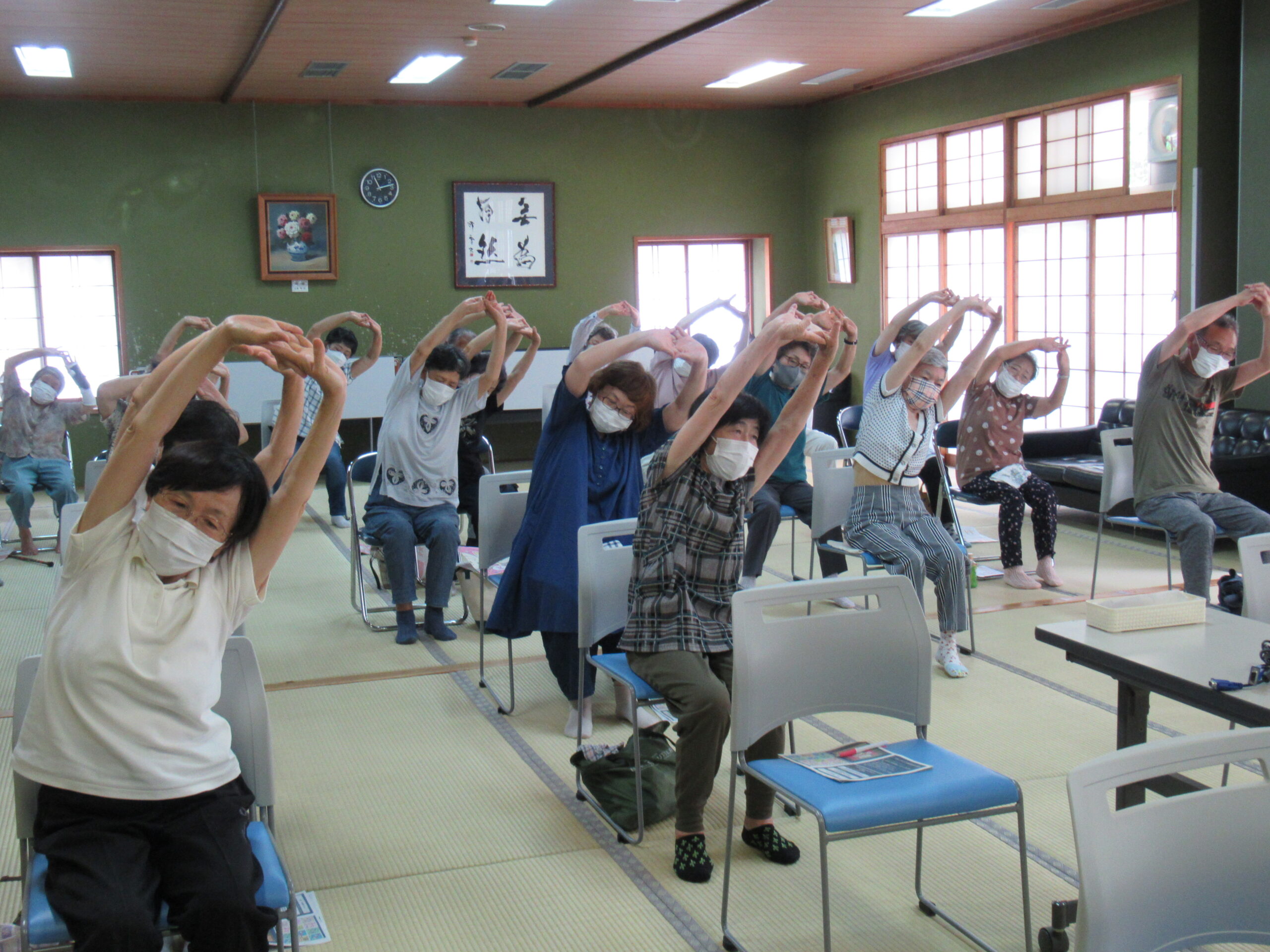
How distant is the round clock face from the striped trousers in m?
7.22

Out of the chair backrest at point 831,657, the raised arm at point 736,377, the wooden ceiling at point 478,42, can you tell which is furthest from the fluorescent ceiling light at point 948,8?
the chair backrest at point 831,657

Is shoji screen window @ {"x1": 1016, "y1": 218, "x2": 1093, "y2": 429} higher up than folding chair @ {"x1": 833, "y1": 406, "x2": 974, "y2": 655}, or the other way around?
shoji screen window @ {"x1": 1016, "y1": 218, "x2": 1093, "y2": 429}

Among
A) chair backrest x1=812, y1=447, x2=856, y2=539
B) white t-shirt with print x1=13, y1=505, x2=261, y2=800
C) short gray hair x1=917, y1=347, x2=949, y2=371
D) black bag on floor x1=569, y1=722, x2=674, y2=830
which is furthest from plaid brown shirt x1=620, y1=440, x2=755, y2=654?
chair backrest x1=812, y1=447, x2=856, y2=539

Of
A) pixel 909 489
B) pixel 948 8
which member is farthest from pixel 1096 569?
pixel 948 8

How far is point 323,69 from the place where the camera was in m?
9.14

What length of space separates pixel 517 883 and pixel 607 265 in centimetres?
909

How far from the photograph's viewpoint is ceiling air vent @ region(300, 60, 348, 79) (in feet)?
29.2

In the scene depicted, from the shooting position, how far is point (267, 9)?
7.21 m

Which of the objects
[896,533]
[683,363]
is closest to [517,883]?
[896,533]

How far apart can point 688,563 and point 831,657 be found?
0.52 m

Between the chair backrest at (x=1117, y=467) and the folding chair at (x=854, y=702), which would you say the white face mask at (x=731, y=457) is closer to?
the folding chair at (x=854, y=702)

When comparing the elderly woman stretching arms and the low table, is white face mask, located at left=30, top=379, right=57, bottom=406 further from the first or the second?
the low table

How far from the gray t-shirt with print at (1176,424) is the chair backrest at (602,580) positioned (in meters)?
2.89

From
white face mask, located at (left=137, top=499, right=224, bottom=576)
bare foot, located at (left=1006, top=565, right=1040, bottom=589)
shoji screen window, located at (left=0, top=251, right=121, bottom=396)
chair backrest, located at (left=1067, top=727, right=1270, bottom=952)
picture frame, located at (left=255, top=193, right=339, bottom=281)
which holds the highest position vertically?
picture frame, located at (left=255, top=193, right=339, bottom=281)
